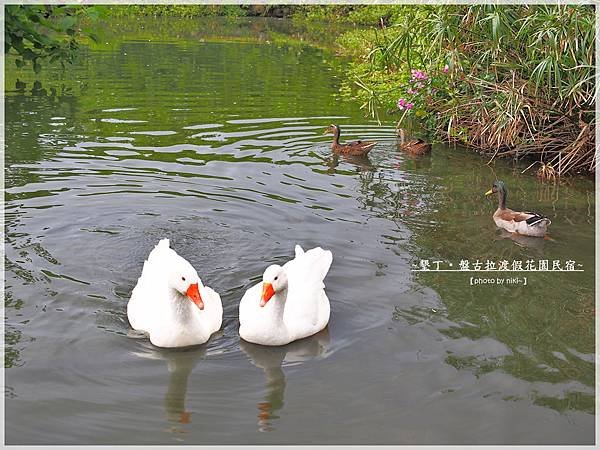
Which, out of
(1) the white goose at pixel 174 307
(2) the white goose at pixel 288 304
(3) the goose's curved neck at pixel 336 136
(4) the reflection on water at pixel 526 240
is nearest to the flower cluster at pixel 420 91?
(3) the goose's curved neck at pixel 336 136

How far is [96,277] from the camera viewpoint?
8023 millimetres

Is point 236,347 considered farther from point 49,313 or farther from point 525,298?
point 525,298

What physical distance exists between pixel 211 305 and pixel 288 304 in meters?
0.69

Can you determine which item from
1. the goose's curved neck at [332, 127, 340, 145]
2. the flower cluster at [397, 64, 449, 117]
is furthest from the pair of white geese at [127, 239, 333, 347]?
the flower cluster at [397, 64, 449, 117]

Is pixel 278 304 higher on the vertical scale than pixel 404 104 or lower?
lower

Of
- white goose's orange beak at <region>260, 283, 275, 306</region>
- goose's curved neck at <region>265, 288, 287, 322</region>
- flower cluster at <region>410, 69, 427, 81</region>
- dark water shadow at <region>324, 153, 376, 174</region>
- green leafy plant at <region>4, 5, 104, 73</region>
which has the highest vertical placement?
green leafy plant at <region>4, 5, 104, 73</region>

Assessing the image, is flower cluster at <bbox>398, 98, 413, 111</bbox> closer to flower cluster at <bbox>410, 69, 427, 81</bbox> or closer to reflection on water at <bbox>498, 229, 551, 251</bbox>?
flower cluster at <bbox>410, 69, 427, 81</bbox>

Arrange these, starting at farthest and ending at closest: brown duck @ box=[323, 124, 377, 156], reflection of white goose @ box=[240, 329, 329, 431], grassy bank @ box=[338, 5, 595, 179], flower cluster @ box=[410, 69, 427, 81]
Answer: flower cluster @ box=[410, 69, 427, 81] < brown duck @ box=[323, 124, 377, 156] < grassy bank @ box=[338, 5, 595, 179] < reflection of white goose @ box=[240, 329, 329, 431]

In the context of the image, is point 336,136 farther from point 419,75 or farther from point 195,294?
point 195,294

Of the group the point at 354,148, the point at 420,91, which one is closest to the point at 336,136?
the point at 354,148

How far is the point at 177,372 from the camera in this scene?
249 inches

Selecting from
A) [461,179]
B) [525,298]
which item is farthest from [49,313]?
[461,179]

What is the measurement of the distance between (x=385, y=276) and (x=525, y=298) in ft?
4.76

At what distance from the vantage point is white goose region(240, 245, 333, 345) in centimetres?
666
